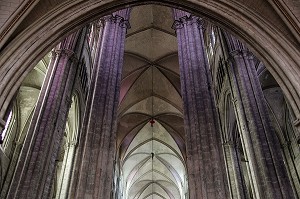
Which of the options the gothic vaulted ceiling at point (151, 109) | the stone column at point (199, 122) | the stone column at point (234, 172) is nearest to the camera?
the stone column at point (199, 122)

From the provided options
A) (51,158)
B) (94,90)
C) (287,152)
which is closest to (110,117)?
(94,90)

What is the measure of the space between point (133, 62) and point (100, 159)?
485 inches

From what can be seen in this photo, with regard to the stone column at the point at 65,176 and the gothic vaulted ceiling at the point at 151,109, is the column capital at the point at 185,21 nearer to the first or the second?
the gothic vaulted ceiling at the point at 151,109

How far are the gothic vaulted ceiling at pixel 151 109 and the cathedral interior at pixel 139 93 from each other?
0.10m

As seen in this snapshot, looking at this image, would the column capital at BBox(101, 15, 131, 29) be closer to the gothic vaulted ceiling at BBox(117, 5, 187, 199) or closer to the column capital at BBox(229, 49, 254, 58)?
the gothic vaulted ceiling at BBox(117, 5, 187, 199)

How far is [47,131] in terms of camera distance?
10.2m

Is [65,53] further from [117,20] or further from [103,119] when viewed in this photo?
[103,119]

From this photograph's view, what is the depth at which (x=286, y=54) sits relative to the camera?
6863mm

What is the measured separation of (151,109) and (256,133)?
1384cm

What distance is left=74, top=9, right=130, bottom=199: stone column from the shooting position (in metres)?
8.94

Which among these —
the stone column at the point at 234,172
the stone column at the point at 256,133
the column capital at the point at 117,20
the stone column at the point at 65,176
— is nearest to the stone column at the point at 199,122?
the stone column at the point at 256,133

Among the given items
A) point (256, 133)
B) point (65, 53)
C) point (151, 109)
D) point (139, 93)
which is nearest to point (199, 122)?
point (256, 133)

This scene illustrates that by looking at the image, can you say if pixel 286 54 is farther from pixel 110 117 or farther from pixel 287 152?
pixel 287 152

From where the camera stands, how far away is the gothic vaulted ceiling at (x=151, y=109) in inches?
781
